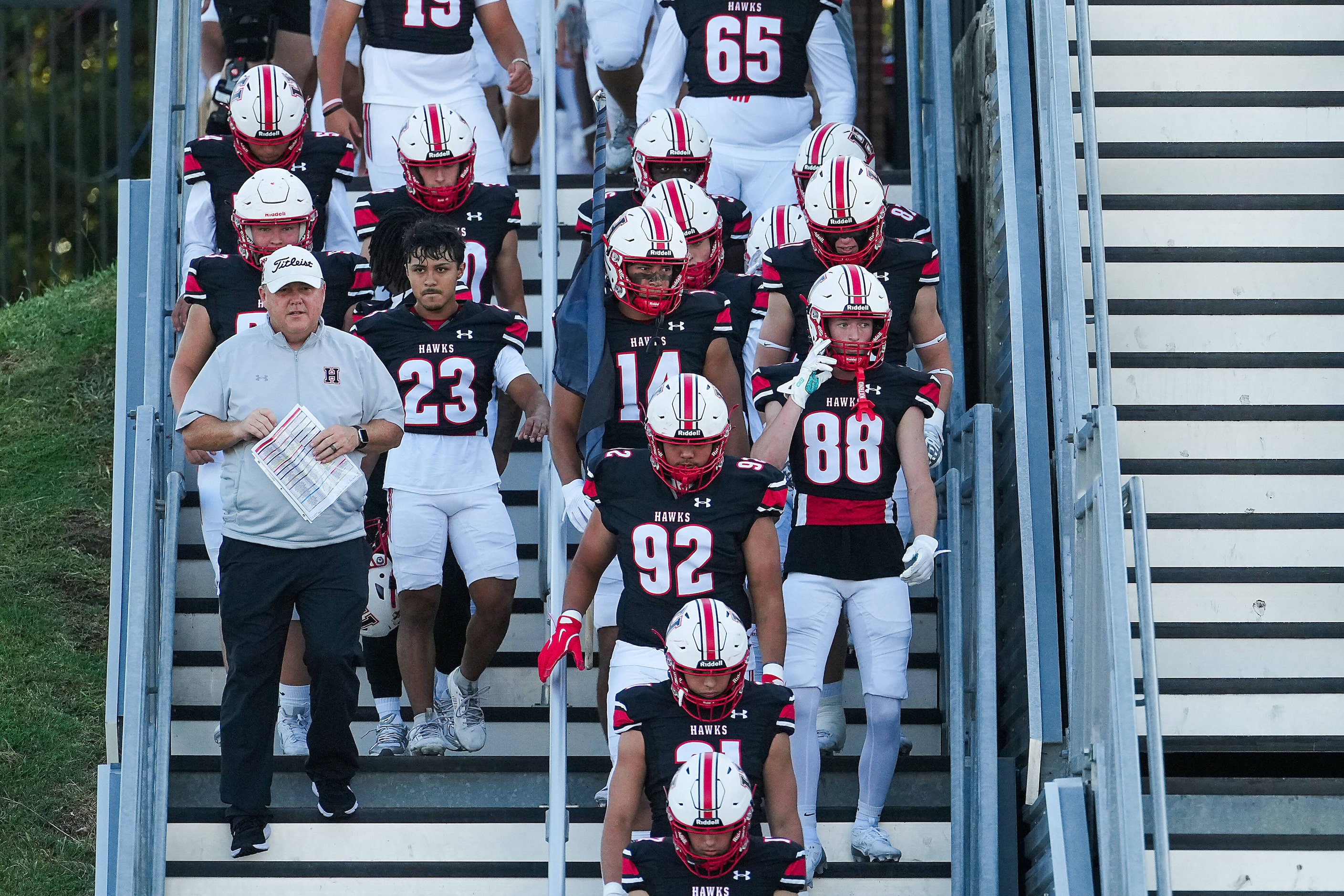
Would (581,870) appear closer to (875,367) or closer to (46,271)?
(875,367)

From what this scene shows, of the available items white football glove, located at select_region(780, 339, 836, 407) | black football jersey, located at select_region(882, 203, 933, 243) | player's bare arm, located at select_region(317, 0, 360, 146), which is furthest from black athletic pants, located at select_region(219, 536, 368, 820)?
player's bare arm, located at select_region(317, 0, 360, 146)

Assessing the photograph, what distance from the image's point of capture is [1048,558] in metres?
7.94

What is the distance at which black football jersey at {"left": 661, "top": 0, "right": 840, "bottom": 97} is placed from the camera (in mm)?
9484

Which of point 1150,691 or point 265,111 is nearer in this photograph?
point 1150,691

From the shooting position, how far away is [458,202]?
342 inches

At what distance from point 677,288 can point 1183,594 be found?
208cm

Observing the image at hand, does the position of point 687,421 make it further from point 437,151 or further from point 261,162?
point 261,162

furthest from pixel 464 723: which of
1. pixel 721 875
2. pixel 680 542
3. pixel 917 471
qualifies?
pixel 917 471

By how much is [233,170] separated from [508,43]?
1.62 meters

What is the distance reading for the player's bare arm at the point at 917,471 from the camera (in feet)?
25.3

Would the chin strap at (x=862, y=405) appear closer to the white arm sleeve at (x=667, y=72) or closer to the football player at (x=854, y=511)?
the football player at (x=854, y=511)

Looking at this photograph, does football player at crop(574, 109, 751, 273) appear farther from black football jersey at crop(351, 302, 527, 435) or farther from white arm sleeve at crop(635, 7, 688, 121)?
white arm sleeve at crop(635, 7, 688, 121)

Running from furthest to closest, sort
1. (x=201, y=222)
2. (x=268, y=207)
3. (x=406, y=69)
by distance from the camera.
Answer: (x=406, y=69), (x=201, y=222), (x=268, y=207)

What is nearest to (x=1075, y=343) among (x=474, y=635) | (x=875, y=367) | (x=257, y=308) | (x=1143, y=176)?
(x=875, y=367)
